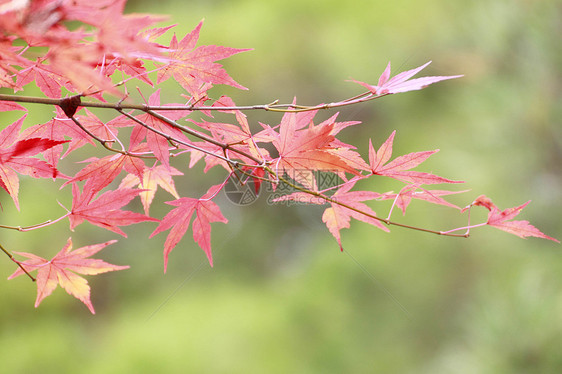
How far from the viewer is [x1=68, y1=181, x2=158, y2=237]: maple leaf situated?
0.40 m

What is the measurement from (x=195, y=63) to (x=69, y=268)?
22 centimetres

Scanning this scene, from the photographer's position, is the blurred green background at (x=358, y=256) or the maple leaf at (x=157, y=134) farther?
the blurred green background at (x=358, y=256)

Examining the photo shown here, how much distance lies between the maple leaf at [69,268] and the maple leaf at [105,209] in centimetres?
4

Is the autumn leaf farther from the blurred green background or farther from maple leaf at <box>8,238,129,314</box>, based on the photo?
the blurred green background

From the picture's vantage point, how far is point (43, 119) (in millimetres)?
2301

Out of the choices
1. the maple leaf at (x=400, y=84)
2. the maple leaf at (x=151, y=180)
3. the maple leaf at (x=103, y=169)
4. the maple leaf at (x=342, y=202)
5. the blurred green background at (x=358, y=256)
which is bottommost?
the blurred green background at (x=358, y=256)

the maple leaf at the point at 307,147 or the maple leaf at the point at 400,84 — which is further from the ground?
the maple leaf at the point at 400,84

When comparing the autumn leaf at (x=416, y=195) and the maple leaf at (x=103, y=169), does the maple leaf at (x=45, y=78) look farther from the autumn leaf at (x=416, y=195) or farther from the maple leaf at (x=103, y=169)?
the autumn leaf at (x=416, y=195)

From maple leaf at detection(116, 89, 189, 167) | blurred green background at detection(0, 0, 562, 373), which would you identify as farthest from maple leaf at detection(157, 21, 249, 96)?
blurred green background at detection(0, 0, 562, 373)

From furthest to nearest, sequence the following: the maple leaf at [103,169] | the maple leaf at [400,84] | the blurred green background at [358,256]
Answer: the blurred green background at [358,256], the maple leaf at [103,169], the maple leaf at [400,84]

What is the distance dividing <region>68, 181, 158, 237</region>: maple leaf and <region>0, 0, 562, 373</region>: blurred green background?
141cm

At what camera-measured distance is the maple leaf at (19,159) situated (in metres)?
0.35

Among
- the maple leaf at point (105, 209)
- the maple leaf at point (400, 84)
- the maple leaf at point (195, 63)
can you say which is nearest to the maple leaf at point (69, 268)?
the maple leaf at point (105, 209)

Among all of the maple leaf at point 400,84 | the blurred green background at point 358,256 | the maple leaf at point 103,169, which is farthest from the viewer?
the blurred green background at point 358,256
